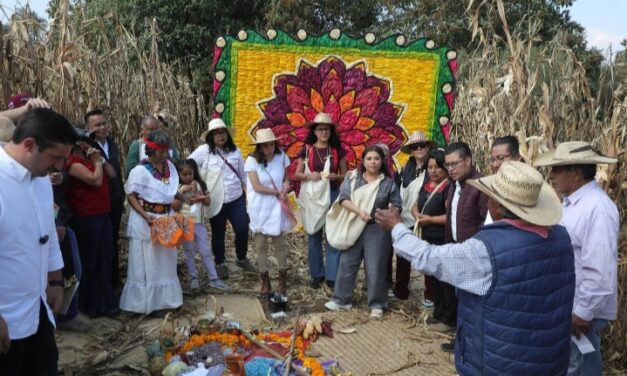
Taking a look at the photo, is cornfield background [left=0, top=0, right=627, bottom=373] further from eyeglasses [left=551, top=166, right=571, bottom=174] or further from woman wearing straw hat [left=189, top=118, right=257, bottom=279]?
woman wearing straw hat [left=189, top=118, right=257, bottom=279]

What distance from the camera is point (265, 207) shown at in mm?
5273

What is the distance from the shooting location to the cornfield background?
401cm

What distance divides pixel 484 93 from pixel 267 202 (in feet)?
10.1

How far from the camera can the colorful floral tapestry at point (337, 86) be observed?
7691 millimetres

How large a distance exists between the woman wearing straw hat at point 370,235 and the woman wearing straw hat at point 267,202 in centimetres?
51

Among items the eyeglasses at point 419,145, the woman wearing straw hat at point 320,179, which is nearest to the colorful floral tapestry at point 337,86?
the woman wearing straw hat at point 320,179

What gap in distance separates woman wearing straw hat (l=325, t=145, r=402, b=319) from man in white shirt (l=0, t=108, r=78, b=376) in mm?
2991

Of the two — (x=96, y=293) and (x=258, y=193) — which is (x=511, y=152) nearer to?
(x=258, y=193)

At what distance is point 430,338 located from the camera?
468cm

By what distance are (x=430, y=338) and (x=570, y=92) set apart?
2.62 meters

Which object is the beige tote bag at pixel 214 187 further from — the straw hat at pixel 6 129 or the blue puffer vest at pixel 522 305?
the blue puffer vest at pixel 522 305

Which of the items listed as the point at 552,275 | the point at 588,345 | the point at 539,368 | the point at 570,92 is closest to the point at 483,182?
the point at 552,275

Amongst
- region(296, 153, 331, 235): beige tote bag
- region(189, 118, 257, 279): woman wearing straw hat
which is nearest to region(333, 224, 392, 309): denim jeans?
region(296, 153, 331, 235): beige tote bag

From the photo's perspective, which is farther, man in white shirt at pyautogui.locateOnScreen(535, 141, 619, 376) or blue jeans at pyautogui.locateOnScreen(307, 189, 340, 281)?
blue jeans at pyautogui.locateOnScreen(307, 189, 340, 281)
